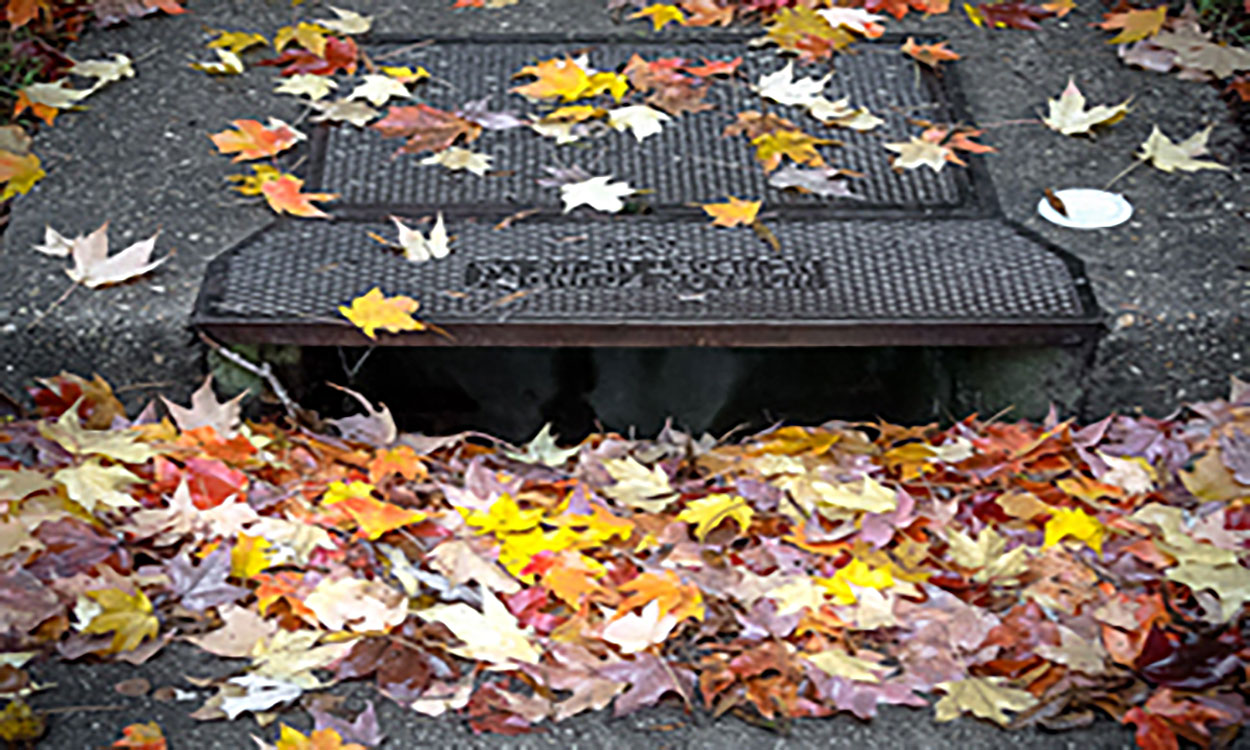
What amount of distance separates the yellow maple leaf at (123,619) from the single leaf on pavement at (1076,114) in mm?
2411

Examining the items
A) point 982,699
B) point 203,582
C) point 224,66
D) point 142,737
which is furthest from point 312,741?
point 224,66

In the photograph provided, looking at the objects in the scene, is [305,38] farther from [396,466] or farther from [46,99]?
[396,466]

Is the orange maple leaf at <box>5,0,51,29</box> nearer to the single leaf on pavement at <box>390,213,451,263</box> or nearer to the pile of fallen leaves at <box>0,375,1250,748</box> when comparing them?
the pile of fallen leaves at <box>0,375,1250,748</box>

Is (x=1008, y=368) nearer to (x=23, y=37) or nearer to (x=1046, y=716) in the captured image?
(x=1046, y=716)

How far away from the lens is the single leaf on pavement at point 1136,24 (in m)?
3.27

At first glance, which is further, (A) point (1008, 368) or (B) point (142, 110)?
(B) point (142, 110)

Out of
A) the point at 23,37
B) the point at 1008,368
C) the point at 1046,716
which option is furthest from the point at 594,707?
the point at 23,37

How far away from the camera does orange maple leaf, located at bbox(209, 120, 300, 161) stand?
2.88 metres

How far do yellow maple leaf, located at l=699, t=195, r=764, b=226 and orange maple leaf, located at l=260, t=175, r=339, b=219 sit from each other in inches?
35.3

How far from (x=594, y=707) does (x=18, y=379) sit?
151 centimetres

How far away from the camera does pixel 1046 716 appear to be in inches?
74.2

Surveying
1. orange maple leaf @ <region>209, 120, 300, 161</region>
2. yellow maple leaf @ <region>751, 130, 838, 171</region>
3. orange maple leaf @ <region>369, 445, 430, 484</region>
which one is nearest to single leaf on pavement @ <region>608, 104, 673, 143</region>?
yellow maple leaf @ <region>751, 130, 838, 171</region>

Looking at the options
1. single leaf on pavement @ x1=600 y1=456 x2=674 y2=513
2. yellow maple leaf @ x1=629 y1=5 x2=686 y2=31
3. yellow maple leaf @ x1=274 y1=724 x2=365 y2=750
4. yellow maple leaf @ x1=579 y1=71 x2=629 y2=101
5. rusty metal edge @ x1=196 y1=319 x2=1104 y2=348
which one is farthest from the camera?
yellow maple leaf @ x1=629 y1=5 x2=686 y2=31

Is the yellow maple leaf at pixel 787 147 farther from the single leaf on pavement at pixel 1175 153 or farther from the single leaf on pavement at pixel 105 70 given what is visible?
the single leaf on pavement at pixel 105 70
